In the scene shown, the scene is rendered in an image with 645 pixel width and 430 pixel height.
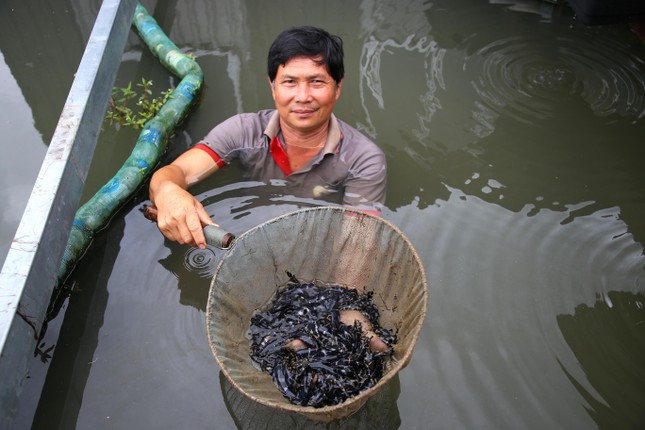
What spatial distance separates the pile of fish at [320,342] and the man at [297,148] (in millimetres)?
627

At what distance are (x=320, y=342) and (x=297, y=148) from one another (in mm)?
1393

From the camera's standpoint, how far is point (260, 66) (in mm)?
5160

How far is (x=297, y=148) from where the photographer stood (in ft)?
11.9

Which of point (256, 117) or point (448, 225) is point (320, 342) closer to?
point (448, 225)

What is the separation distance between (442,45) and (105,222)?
3552 millimetres

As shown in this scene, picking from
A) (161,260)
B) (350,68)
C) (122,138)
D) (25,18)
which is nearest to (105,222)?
(161,260)

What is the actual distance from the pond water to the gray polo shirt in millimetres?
248

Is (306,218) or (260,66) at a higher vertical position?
(260,66)

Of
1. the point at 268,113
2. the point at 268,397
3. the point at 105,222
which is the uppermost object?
the point at 268,113

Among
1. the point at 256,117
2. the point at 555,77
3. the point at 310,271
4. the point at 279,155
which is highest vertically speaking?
the point at 555,77

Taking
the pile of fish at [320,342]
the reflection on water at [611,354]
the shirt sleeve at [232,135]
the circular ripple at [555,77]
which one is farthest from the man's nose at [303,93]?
the circular ripple at [555,77]

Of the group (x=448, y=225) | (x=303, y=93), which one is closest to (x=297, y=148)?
(x=303, y=93)

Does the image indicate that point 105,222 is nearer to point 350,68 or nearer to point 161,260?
point 161,260

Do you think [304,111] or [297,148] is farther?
[297,148]
